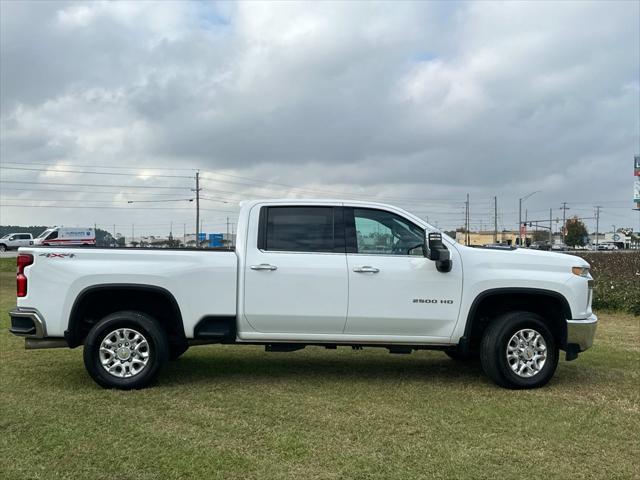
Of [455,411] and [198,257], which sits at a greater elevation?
[198,257]

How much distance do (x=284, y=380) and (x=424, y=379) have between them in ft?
5.06

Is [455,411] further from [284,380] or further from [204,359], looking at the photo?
[204,359]

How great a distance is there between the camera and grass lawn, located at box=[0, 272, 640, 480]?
4156 mm

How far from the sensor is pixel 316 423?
5051mm

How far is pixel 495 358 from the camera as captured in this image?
244 inches

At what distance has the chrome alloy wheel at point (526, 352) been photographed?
6.25 metres

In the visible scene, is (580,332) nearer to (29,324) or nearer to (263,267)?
(263,267)

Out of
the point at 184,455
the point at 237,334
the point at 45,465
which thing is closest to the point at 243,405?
the point at 237,334

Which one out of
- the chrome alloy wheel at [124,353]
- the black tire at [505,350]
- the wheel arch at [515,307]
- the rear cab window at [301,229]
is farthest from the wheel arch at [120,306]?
the black tire at [505,350]

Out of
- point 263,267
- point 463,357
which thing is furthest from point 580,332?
point 263,267

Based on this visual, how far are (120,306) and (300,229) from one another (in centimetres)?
205

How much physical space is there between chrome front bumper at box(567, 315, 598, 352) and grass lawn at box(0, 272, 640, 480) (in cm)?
50

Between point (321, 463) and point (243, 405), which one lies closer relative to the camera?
point (321, 463)

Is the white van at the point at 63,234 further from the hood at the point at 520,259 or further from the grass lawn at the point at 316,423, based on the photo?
the hood at the point at 520,259
